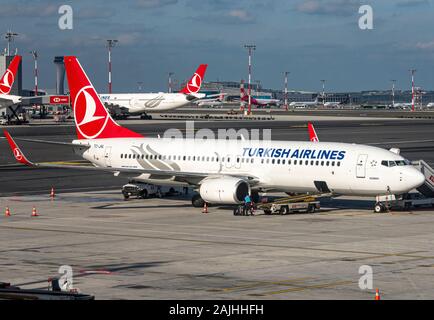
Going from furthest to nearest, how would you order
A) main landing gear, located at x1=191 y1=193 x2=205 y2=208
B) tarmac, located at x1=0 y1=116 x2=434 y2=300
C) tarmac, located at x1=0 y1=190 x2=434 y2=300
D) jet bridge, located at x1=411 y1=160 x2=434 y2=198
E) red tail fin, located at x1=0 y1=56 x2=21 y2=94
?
red tail fin, located at x1=0 y1=56 x2=21 y2=94, jet bridge, located at x1=411 y1=160 x2=434 y2=198, main landing gear, located at x1=191 y1=193 x2=205 y2=208, tarmac, located at x1=0 y1=116 x2=434 y2=300, tarmac, located at x1=0 y1=190 x2=434 y2=300

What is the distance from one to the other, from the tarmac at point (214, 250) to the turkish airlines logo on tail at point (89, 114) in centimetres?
627

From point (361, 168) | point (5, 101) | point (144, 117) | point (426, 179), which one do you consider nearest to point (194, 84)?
point (144, 117)

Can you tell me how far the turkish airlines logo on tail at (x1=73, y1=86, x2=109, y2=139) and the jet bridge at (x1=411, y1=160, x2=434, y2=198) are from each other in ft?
74.8

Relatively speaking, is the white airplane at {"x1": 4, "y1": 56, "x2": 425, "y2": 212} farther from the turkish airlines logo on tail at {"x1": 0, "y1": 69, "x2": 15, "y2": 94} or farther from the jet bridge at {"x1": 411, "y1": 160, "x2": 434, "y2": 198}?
the turkish airlines logo on tail at {"x1": 0, "y1": 69, "x2": 15, "y2": 94}

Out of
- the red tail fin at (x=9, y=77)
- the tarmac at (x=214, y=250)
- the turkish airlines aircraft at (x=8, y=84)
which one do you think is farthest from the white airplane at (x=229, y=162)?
the turkish airlines aircraft at (x=8, y=84)

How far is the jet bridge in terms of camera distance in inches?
2424

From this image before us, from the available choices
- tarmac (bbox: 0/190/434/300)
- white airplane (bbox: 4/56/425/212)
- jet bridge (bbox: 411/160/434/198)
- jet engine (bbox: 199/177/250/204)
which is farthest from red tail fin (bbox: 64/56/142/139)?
jet bridge (bbox: 411/160/434/198)

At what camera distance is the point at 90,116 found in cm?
6750

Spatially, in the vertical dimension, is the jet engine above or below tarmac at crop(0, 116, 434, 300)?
above

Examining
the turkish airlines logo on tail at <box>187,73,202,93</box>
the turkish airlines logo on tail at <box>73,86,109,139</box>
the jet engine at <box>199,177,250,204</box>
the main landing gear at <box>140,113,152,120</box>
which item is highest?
the turkish airlines logo on tail at <box>187,73,202,93</box>

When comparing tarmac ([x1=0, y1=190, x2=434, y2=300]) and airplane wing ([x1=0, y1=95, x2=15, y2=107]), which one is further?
airplane wing ([x1=0, y1=95, x2=15, y2=107])

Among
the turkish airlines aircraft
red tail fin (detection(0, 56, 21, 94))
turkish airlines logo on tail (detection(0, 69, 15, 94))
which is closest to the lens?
red tail fin (detection(0, 56, 21, 94))
